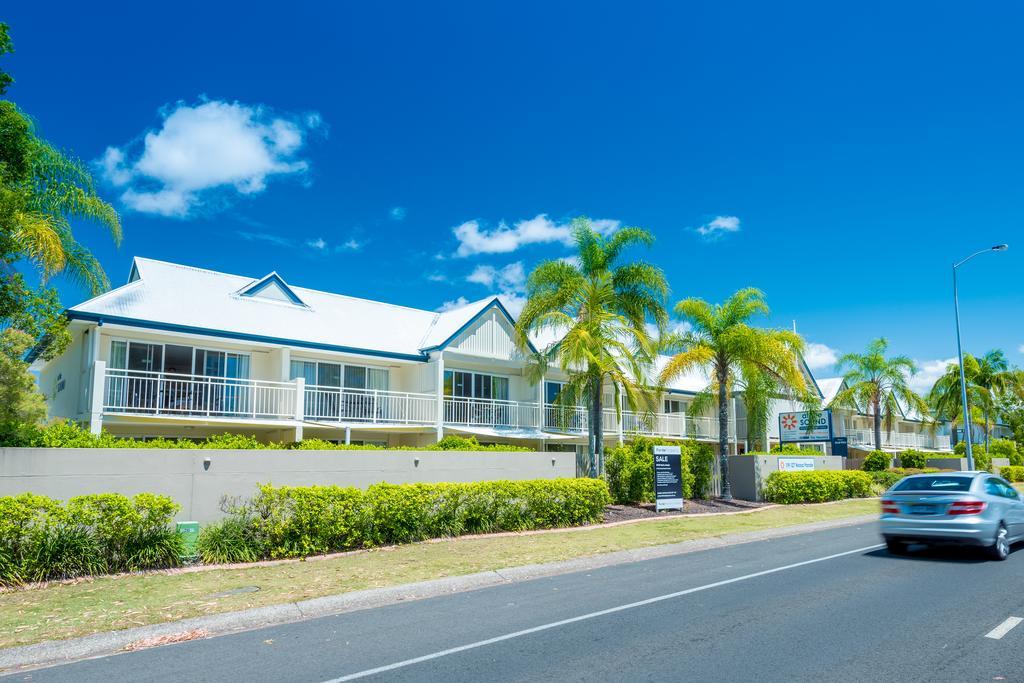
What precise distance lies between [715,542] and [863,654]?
9.66 m

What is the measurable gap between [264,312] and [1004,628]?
2216cm

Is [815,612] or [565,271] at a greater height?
[565,271]

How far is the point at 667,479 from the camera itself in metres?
22.1

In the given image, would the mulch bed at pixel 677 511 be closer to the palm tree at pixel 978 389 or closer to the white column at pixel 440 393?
the white column at pixel 440 393

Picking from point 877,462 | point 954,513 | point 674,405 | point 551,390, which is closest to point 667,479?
point 551,390

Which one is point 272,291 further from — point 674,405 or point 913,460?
point 913,460

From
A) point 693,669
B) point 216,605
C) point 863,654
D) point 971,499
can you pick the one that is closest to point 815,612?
point 863,654

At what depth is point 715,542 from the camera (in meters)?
16.1

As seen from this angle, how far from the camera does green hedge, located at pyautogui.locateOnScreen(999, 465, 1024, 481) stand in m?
42.5

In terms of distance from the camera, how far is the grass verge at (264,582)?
8492 mm

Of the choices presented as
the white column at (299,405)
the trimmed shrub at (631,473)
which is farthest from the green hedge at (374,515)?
the white column at (299,405)

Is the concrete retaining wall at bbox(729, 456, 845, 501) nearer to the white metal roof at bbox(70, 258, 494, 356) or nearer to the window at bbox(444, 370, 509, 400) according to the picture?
the window at bbox(444, 370, 509, 400)

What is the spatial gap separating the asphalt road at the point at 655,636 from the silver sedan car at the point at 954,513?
2.39 ft

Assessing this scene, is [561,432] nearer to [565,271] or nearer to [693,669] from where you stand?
[565,271]
